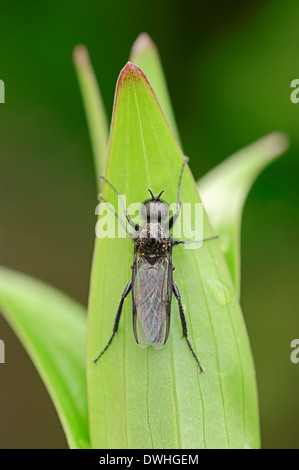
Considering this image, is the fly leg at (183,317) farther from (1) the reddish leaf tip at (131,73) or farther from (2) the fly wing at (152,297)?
(1) the reddish leaf tip at (131,73)

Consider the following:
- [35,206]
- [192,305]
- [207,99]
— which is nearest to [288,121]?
[207,99]

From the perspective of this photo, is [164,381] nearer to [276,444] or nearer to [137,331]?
[137,331]

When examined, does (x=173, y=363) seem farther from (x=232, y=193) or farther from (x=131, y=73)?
(x=131, y=73)

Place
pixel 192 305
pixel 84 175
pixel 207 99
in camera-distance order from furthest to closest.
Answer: pixel 84 175, pixel 207 99, pixel 192 305

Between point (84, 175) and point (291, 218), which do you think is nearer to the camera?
point (291, 218)

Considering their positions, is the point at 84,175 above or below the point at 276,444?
above

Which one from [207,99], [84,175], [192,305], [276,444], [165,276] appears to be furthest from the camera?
[84,175]

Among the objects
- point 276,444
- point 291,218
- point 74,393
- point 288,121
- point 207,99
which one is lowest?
point 276,444

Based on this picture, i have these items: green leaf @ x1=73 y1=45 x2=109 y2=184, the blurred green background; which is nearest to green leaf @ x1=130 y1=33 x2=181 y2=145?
green leaf @ x1=73 y1=45 x2=109 y2=184
